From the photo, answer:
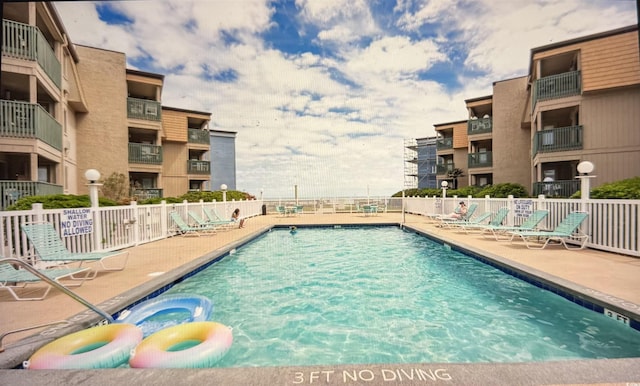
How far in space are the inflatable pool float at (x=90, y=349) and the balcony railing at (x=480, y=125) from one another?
2175 centimetres

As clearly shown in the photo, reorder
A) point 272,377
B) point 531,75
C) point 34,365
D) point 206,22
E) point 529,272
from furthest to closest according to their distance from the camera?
1. point 531,75
2. point 529,272
3. point 206,22
4. point 34,365
5. point 272,377

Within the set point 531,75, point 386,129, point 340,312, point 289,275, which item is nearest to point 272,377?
point 340,312

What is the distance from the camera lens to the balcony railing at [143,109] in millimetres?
15359

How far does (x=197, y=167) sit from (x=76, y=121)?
748 centimetres

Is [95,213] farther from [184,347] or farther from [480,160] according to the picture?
[480,160]

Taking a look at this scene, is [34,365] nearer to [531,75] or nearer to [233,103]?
[233,103]

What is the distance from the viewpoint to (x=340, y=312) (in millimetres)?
4246

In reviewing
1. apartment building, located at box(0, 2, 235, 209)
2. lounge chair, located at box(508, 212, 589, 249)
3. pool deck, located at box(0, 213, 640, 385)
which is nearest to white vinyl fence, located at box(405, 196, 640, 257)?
lounge chair, located at box(508, 212, 589, 249)

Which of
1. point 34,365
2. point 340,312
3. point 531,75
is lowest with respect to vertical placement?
point 340,312

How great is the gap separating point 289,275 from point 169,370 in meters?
4.02

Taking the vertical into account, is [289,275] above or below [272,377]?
below

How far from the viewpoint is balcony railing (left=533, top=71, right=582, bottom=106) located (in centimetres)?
1197

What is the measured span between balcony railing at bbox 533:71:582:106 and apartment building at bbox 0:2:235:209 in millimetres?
17769

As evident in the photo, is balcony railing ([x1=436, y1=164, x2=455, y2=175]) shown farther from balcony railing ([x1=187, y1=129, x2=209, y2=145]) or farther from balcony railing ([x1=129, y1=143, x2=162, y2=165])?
balcony railing ([x1=129, y1=143, x2=162, y2=165])
